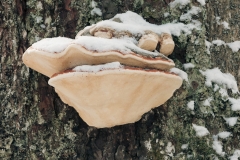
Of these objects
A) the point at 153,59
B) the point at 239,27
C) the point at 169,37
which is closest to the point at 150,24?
the point at 169,37

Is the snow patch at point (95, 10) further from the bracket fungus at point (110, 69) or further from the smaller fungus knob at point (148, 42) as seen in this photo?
the smaller fungus knob at point (148, 42)

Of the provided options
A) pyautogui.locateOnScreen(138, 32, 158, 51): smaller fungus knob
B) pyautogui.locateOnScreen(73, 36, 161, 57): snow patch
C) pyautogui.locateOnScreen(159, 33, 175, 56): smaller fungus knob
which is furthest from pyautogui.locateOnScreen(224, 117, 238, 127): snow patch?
pyautogui.locateOnScreen(73, 36, 161, 57): snow patch

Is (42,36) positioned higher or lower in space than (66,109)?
higher

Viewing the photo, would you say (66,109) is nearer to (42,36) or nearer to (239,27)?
(42,36)

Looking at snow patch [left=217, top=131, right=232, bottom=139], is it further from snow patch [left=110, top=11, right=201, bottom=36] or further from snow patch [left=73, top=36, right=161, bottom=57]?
snow patch [left=73, top=36, right=161, bottom=57]

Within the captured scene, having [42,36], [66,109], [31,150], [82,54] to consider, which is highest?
[82,54]
